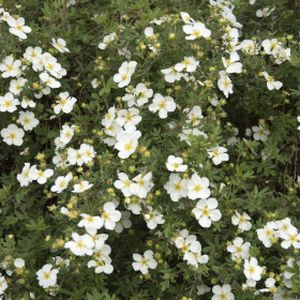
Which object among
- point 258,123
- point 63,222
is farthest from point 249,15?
point 63,222

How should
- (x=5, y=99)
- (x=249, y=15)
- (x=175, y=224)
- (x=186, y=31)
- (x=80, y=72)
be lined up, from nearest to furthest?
(x=175, y=224) → (x=186, y=31) → (x=5, y=99) → (x=80, y=72) → (x=249, y=15)

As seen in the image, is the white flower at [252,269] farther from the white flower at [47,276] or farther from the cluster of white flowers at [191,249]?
the white flower at [47,276]

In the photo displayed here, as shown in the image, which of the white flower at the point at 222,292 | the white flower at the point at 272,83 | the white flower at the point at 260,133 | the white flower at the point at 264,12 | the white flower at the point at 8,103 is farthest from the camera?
the white flower at the point at 264,12

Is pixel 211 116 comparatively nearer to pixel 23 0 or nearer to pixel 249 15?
pixel 249 15

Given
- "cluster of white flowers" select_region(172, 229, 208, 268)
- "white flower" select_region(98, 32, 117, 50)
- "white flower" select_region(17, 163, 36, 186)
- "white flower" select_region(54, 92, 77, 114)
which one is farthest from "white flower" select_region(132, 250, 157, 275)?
"white flower" select_region(98, 32, 117, 50)

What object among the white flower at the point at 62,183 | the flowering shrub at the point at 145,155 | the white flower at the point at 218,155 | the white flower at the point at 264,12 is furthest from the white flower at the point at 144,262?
the white flower at the point at 264,12

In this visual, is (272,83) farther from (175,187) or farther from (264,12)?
(175,187)
